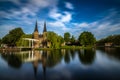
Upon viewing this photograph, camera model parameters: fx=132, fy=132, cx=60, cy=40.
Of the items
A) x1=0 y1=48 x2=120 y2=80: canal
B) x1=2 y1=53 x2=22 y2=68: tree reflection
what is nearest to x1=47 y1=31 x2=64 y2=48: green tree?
x1=2 y1=53 x2=22 y2=68: tree reflection

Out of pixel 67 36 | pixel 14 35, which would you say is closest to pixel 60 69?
pixel 14 35

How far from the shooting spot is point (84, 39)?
75.9 metres

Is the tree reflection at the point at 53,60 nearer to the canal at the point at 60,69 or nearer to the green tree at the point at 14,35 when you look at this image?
the canal at the point at 60,69

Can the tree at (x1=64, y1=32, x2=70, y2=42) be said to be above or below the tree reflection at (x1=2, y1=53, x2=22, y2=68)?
above

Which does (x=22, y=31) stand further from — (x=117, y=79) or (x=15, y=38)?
(x=117, y=79)

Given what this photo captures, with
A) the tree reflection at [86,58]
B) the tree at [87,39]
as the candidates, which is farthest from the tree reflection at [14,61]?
the tree at [87,39]

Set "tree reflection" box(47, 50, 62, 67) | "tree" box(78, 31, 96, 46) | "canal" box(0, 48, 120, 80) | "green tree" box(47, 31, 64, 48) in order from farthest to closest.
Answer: "tree" box(78, 31, 96, 46)
"green tree" box(47, 31, 64, 48)
"tree reflection" box(47, 50, 62, 67)
"canal" box(0, 48, 120, 80)

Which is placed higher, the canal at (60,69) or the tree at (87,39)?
the tree at (87,39)

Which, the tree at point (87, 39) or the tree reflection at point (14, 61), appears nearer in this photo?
the tree reflection at point (14, 61)

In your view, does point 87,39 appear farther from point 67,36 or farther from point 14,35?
point 14,35

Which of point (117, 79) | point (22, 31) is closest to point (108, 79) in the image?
point (117, 79)

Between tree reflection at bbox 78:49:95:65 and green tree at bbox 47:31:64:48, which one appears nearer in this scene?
tree reflection at bbox 78:49:95:65

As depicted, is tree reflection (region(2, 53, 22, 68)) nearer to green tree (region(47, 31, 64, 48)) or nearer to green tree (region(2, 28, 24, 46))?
green tree (region(47, 31, 64, 48))

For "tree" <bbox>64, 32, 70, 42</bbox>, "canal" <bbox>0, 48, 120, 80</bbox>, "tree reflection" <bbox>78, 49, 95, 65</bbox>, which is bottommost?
"canal" <bbox>0, 48, 120, 80</bbox>
